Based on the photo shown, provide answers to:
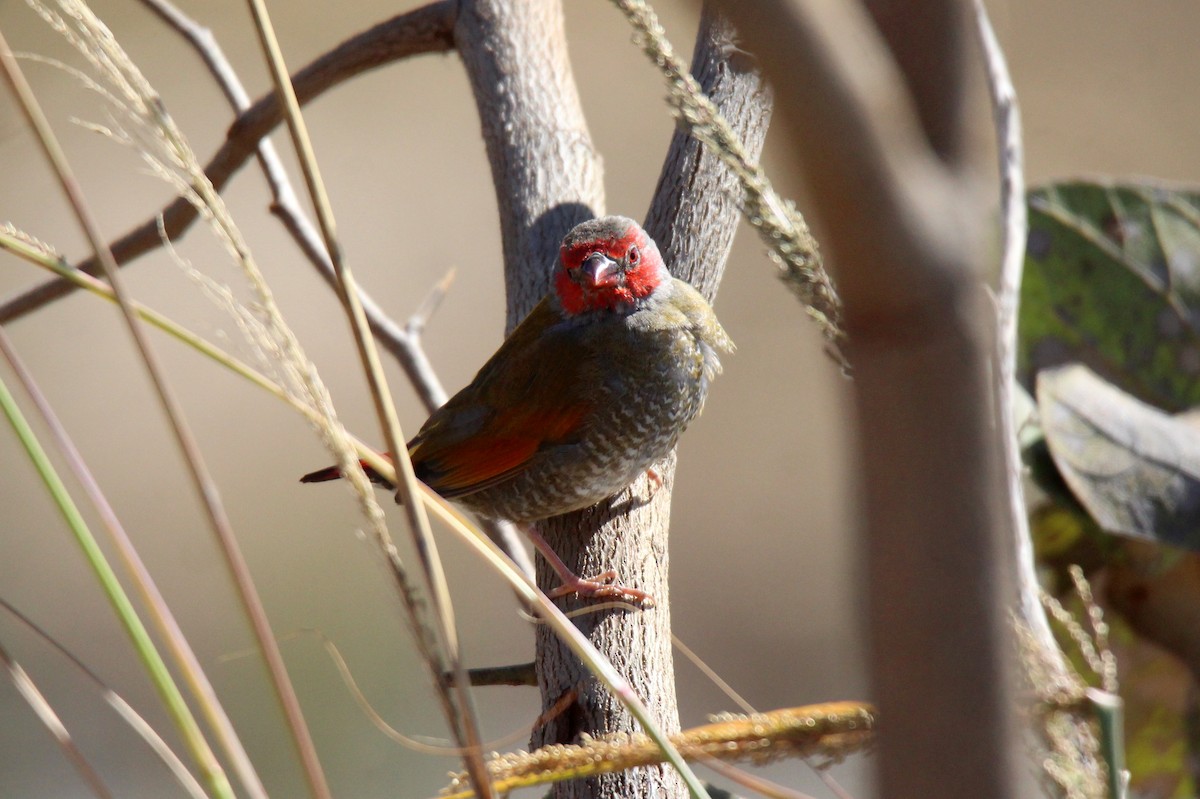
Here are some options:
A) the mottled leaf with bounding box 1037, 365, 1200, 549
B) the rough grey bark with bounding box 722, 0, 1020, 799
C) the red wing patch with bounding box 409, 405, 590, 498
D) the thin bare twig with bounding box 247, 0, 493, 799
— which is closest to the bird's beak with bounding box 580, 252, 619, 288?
the red wing patch with bounding box 409, 405, 590, 498

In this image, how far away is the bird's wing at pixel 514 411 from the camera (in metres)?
2.40

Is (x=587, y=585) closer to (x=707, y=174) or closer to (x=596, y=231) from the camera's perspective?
(x=596, y=231)

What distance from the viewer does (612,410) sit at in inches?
93.4

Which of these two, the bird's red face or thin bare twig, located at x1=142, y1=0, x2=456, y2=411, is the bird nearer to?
the bird's red face

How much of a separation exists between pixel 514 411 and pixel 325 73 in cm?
97

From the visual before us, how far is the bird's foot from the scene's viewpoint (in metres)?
1.86

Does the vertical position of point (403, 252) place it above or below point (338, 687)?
above

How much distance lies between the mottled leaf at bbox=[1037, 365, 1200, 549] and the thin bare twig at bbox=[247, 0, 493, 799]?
178 cm

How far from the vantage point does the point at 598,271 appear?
2.21 meters

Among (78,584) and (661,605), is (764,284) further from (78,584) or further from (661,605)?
(661,605)

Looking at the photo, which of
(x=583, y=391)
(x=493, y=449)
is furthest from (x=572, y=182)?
(x=493, y=449)

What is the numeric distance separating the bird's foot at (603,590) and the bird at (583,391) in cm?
15

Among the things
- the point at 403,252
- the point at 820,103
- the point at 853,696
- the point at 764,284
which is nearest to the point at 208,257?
the point at 403,252

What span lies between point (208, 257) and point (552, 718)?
5214mm
